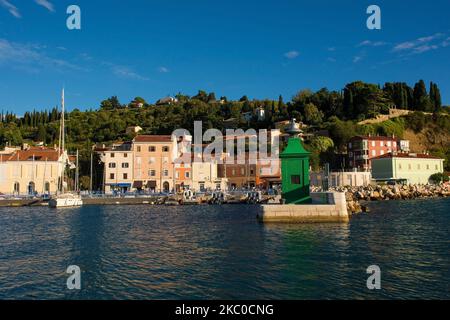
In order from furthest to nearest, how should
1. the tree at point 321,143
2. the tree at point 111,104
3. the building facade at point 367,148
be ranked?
the tree at point 111,104, the tree at point 321,143, the building facade at point 367,148

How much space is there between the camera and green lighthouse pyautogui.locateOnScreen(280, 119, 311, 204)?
29297 millimetres

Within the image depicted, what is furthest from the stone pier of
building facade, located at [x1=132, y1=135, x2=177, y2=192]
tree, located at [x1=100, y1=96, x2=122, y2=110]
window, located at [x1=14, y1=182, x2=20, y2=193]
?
tree, located at [x1=100, y1=96, x2=122, y2=110]

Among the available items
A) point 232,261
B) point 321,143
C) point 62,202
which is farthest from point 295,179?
point 321,143

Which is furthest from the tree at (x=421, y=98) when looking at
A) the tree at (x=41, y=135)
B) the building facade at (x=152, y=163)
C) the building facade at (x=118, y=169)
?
the tree at (x=41, y=135)

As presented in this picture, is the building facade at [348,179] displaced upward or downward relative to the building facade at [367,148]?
downward

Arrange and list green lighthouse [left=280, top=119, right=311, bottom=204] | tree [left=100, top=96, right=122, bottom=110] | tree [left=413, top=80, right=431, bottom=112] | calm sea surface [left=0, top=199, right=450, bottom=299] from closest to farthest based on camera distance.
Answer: calm sea surface [left=0, top=199, right=450, bottom=299]
green lighthouse [left=280, top=119, right=311, bottom=204]
tree [left=413, top=80, right=431, bottom=112]
tree [left=100, top=96, right=122, bottom=110]

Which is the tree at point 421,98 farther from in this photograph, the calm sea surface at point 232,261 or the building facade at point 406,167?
the calm sea surface at point 232,261

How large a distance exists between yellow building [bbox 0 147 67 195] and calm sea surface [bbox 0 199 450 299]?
1825 inches

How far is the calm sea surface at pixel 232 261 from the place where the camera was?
41.1 ft

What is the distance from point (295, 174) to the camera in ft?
96.7

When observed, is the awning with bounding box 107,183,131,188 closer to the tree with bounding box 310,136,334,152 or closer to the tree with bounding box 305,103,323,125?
the tree with bounding box 310,136,334,152

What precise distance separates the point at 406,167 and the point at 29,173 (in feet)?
226

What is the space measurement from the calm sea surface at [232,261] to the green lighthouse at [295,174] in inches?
130
